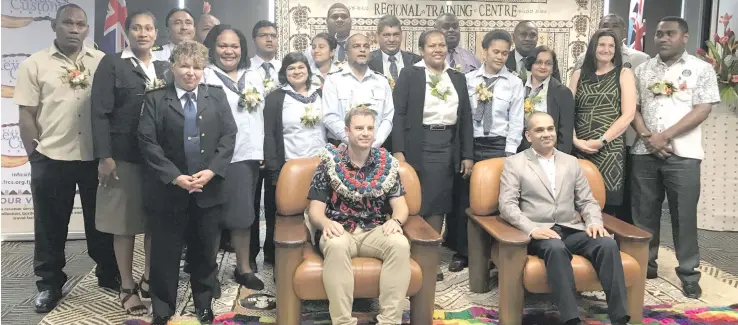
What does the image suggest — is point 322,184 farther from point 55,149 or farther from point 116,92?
point 55,149

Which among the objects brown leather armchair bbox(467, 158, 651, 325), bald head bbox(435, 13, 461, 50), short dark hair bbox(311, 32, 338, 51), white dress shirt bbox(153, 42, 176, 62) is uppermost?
bald head bbox(435, 13, 461, 50)

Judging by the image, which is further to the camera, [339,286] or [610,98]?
[610,98]

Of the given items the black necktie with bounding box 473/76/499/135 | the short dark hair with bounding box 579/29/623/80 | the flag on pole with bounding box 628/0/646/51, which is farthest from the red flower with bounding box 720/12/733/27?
the black necktie with bounding box 473/76/499/135

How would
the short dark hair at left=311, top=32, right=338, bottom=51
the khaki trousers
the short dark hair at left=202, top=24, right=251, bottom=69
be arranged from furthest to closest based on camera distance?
the short dark hair at left=311, top=32, right=338, bottom=51, the short dark hair at left=202, top=24, right=251, bottom=69, the khaki trousers

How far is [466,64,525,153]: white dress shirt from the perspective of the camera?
464 cm

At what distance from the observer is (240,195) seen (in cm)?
423

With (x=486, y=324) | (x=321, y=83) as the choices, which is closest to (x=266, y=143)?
(x=321, y=83)

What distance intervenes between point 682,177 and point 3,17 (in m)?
5.54

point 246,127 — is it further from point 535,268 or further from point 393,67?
point 535,268

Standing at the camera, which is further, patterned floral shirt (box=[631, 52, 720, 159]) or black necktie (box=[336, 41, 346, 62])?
black necktie (box=[336, 41, 346, 62])

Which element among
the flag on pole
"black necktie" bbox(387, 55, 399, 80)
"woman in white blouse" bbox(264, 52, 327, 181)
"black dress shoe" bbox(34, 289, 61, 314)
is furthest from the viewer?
the flag on pole

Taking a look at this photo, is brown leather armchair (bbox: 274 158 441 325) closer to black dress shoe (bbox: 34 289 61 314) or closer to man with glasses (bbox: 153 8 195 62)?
black dress shoe (bbox: 34 289 61 314)

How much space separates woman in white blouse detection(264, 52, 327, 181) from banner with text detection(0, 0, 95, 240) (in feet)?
6.57

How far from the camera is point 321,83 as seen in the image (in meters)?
4.77
